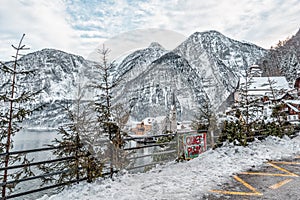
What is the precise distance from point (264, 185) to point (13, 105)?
20.0ft

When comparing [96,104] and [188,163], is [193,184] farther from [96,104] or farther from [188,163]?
[96,104]

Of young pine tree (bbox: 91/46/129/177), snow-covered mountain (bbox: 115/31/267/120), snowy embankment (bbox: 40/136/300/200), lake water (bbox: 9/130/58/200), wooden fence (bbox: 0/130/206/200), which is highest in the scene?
snow-covered mountain (bbox: 115/31/267/120)

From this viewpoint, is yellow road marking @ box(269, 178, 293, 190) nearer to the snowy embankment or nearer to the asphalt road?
the asphalt road

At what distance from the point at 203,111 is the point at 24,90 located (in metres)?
11.4

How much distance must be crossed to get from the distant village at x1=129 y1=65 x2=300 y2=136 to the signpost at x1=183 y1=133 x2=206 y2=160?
1.84 meters

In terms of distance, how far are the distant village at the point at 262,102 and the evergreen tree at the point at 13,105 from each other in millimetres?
3833

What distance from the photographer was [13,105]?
4.60 meters

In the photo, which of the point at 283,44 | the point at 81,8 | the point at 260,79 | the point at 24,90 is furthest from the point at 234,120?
the point at 283,44

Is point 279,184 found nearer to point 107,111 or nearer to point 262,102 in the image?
point 107,111

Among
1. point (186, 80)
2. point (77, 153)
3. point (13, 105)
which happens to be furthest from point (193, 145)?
A: point (186, 80)

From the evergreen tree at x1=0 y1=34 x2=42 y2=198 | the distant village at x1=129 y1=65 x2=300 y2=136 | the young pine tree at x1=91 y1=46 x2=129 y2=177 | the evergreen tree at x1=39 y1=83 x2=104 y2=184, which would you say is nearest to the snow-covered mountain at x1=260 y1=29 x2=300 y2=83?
the distant village at x1=129 y1=65 x2=300 y2=136

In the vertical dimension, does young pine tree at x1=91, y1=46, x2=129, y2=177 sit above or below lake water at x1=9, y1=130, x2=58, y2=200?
above

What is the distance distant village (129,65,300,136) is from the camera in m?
10.7

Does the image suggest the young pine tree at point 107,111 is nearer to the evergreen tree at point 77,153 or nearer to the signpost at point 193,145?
the evergreen tree at point 77,153
